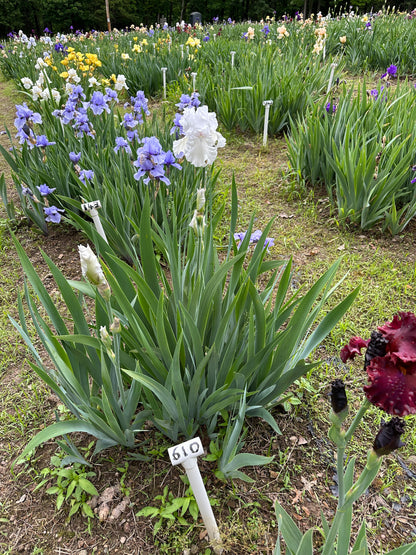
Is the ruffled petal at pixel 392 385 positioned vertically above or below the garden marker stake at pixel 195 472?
above

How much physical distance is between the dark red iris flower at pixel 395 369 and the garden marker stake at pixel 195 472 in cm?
42

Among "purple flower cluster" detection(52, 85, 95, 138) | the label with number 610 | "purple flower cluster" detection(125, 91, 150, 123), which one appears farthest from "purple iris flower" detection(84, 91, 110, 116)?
the label with number 610

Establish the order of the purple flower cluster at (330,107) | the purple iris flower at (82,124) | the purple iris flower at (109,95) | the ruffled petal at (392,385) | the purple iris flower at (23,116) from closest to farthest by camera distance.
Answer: the ruffled petal at (392,385) → the purple iris flower at (23,116) → the purple iris flower at (82,124) → the purple iris flower at (109,95) → the purple flower cluster at (330,107)

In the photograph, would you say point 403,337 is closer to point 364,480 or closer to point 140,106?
point 364,480

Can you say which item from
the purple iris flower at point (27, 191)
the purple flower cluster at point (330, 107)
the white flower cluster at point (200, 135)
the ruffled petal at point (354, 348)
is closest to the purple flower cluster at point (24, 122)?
the purple iris flower at point (27, 191)

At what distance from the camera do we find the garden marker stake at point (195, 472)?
2.68ft

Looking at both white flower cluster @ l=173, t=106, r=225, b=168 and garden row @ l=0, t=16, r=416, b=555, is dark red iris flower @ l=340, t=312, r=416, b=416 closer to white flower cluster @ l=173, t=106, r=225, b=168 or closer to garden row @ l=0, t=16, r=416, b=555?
garden row @ l=0, t=16, r=416, b=555

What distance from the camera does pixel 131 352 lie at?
1.34m

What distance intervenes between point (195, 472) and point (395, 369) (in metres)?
0.55

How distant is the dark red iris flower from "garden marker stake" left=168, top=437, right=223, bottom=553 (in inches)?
16.5

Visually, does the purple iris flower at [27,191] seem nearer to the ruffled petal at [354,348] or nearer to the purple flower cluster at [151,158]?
the purple flower cluster at [151,158]

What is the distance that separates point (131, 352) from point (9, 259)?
178cm

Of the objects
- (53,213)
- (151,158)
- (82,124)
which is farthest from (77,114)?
(151,158)

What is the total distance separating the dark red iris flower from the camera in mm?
566
